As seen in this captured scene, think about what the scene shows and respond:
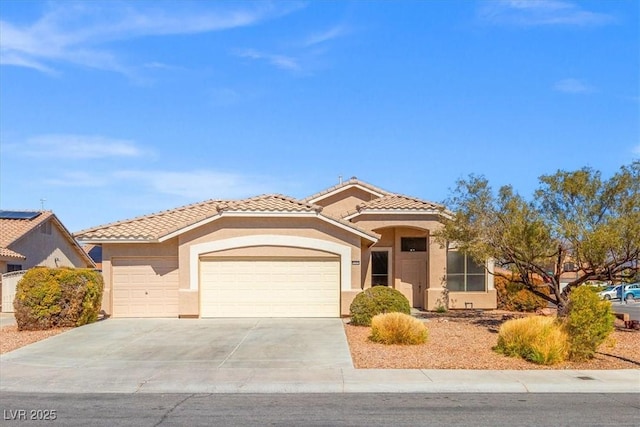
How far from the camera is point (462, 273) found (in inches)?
989

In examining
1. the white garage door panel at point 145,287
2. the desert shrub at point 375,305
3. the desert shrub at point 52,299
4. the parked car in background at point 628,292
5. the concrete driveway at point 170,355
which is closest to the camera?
the concrete driveway at point 170,355

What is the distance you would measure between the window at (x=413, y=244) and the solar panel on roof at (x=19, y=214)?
20.7m

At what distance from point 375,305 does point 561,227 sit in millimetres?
5708

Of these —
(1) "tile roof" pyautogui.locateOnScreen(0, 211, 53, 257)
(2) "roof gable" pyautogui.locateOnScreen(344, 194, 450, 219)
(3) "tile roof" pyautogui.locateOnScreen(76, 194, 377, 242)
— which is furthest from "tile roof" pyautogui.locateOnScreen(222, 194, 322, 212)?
(1) "tile roof" pyautogui.locateOnScreen(0, 211, 53, 257)

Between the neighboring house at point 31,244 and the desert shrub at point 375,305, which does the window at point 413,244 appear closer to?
the desert shrub at point 375,305

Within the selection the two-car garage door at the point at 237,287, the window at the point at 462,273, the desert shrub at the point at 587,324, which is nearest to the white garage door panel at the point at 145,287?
the two-car garage door at the point at 237,287

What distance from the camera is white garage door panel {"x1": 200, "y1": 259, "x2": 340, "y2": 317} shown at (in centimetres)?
2155

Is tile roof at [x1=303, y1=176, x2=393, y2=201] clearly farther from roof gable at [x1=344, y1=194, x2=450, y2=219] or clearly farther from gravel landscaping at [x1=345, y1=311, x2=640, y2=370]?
gravel landscaping at [x1=345, y1=311, x2=640, y2=370]

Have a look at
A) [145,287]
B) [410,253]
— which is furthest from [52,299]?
[410,253]

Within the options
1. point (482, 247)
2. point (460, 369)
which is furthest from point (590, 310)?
point (482, 247)

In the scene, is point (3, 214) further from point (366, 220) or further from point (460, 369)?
point (460, 369)

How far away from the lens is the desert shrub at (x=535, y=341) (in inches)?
531

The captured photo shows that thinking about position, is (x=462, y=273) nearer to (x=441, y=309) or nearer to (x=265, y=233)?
(x=441, y=309)

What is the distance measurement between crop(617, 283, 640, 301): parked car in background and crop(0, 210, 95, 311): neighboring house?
34.2 meters
